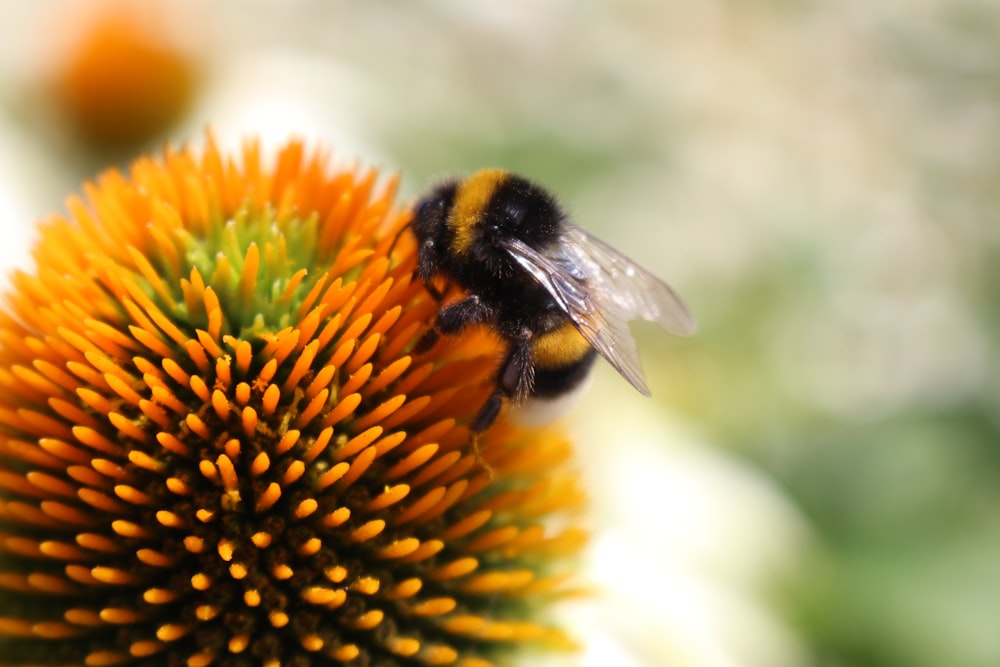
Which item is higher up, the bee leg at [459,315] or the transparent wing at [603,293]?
the transparent wing at [603,293]

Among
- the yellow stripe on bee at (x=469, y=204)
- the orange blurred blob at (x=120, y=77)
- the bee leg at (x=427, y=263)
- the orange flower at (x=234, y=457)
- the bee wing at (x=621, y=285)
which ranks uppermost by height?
the orange blurred blob at (x=120, y=77)

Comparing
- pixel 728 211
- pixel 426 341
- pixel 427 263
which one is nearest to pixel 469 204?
pixel 427 263

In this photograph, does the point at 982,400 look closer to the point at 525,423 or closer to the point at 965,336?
the point at 965,336

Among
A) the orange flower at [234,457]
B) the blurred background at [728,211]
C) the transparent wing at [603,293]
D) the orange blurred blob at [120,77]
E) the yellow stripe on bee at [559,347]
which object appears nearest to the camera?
the orange flower at [234,457]

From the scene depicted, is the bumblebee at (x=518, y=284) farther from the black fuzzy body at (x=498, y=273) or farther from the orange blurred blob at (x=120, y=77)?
the orange blurred blob at (x=120, y=77)

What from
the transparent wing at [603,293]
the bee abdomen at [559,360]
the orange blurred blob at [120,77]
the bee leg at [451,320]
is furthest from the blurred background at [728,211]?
the bee leg at [451,320]

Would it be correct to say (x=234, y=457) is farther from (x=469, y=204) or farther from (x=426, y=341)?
(x=469, y=204)

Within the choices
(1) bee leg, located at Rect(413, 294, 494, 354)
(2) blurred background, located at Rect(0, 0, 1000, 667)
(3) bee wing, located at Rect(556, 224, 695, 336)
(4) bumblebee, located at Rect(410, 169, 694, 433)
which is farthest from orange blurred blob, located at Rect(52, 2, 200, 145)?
(1) bee leg, located at Rect(413, 294, 494, 354)

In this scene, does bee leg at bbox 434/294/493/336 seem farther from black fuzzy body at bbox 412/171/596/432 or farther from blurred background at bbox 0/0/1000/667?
blurred background at bbox 0/0/1000/667

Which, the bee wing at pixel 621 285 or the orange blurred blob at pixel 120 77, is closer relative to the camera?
the bee wing at pixel 621 285
